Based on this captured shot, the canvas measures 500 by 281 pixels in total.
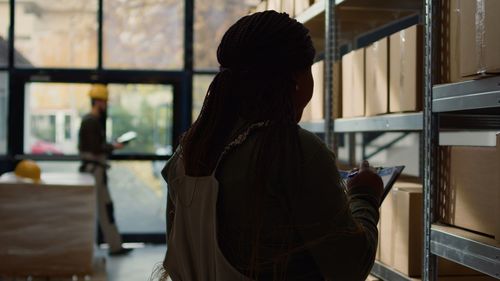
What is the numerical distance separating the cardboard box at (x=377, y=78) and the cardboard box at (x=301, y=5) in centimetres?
80

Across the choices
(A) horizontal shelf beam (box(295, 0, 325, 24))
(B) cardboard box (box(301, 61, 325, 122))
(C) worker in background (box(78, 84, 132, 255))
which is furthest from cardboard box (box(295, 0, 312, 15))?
(C) worker in background (box(78, 84, 132, 255))

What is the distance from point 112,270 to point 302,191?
15.6ft

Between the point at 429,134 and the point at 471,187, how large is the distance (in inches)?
8.2

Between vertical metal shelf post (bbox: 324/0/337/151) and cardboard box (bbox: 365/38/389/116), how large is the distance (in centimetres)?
33

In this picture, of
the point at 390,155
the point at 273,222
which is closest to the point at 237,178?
the point at 273,222

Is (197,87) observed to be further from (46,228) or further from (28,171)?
(46,228)

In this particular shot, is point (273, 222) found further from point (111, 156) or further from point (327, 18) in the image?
point (111, 156)

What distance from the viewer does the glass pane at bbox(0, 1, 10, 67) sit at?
23.0 ft

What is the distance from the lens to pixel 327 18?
289cm

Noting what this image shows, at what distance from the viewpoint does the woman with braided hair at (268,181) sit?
1.24 meters

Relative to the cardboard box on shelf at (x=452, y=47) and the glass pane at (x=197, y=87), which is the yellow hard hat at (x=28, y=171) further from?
the cardboard box on shelf at (x=452, y=47)

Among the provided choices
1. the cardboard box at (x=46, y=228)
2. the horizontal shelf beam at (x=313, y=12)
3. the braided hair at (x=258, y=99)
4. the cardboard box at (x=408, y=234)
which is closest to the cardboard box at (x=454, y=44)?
the cardboard box at (x=408, y=234)

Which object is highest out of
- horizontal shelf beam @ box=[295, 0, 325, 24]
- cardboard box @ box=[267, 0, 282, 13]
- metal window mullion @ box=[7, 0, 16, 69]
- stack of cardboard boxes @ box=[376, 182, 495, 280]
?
metal window mullion @ box=[7, 0, 16, 69]

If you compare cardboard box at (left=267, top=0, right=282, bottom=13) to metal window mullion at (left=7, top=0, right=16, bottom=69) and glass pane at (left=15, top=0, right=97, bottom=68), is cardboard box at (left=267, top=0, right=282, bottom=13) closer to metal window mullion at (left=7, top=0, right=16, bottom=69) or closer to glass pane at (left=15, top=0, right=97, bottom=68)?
glass pane at (left=15, top=0, right=97, bottom=68)
